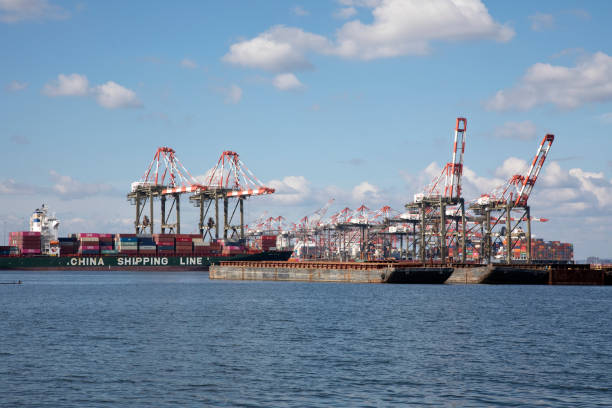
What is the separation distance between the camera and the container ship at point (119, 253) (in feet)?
542

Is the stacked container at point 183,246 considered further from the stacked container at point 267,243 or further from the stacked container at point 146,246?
the stacked container at point 267,243

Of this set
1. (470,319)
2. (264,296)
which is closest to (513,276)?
(264,296)

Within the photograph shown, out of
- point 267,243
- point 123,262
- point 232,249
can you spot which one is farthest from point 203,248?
point 123,262

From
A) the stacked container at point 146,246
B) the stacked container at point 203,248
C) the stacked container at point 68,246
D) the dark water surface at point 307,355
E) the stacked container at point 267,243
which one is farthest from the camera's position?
the stacked container at point 267,243

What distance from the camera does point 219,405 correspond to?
2394cm

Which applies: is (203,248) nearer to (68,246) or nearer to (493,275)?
(68,246)

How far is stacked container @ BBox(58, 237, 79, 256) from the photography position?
168 m

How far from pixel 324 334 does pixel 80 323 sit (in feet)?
58.9

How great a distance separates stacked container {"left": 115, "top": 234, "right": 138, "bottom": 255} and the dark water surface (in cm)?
10459

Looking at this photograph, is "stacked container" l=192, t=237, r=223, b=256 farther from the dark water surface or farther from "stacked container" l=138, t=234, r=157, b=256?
the dark water surface

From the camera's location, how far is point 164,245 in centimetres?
16775

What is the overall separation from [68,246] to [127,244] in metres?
14.9

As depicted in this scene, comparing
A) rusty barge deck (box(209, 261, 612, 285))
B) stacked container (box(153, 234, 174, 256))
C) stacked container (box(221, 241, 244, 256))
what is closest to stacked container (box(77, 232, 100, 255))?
stacked container (box(153, 234, 174, 256))

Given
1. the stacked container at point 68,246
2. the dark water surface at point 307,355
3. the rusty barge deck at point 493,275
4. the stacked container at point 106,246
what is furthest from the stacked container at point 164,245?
the dark water surface at point 307,355
